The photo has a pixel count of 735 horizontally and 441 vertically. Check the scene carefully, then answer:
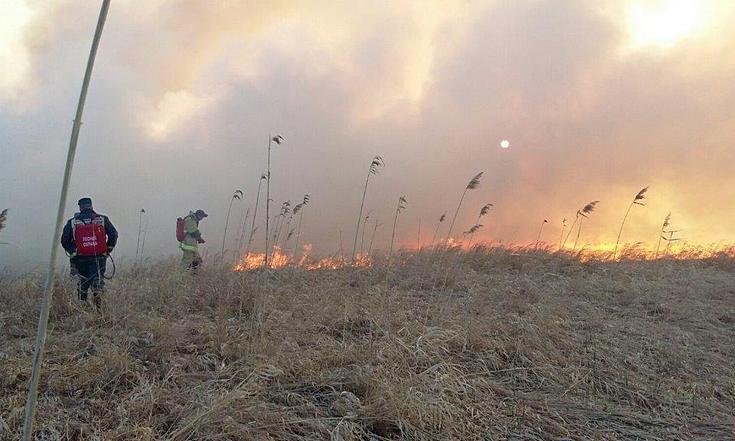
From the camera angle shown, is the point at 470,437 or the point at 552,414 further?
the point at 552,414

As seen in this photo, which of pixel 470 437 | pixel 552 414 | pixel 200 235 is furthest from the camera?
pixel 200 235

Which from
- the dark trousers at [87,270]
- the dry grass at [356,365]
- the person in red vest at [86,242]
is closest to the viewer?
the dry grass at [356,365]

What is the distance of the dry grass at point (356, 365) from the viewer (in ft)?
9.17

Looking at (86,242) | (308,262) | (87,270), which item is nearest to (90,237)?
(86,242)

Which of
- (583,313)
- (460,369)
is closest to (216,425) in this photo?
(460,369)

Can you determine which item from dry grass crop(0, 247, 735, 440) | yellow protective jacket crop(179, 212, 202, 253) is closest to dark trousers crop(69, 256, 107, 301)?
dry grass crop(0, 247, 735, 440)

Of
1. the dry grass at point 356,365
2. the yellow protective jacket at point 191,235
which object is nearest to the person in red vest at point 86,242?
the dry grass at point 356,365

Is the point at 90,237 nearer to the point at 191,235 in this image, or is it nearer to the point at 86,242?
the point at 86,242

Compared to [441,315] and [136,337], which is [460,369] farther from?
[136,337]

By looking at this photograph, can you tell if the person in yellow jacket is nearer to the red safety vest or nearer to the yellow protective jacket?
the yellow protective jacket

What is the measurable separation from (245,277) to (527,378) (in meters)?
3.51

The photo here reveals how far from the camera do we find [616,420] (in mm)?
3225

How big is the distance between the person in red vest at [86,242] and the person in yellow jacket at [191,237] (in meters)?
3.35

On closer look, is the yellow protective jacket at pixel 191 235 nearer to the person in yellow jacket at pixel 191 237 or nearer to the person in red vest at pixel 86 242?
the person in yellow jacket at pixel 191 237
